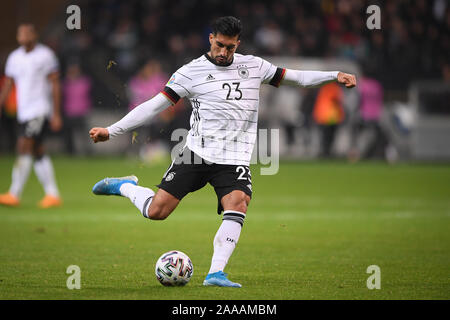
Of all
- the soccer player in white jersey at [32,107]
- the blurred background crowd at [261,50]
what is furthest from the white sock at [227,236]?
the blurred background crowd at [261,50]

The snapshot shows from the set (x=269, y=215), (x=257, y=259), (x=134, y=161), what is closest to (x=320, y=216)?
(x=269, y=215)


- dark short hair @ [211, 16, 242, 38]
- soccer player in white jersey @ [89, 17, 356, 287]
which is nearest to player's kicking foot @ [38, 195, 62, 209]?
soccer player in white jersey @ [89, 17, 356, 287]

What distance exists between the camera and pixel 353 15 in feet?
79.4

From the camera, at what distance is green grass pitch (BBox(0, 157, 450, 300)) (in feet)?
21.2

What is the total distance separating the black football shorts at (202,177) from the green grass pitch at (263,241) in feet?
2.25

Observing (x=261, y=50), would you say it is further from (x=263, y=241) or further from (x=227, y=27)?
(x=227, y=27)

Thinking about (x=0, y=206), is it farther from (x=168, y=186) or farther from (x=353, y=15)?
(x=353, y=15)

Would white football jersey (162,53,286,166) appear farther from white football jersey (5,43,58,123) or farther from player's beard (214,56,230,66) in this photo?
white football jersey (5,43,58,123)

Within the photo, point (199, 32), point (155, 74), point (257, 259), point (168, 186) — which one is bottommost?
point (257, 259)

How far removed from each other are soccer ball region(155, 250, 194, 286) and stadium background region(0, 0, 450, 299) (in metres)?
1.53

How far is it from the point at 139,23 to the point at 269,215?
14410 millimetres

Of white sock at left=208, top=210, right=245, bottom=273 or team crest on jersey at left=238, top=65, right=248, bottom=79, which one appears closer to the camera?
white sock at left=208, top=210, right=245, bottom=273

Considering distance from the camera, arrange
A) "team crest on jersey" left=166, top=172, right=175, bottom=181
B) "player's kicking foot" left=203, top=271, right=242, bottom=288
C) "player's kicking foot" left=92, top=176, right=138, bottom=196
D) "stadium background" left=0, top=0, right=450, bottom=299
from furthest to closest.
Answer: "stadium background" left=0, top=0, right=450, bottom=299 < "player's kicking foot" left=92, top=176, right=138, bottom=196 < "team crest on jersey" left=166, top=172, right=175, bottom=181 < "player's kicking foot" left=203, top=271, right=242, bottom=288

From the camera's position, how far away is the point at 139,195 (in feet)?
23.8
